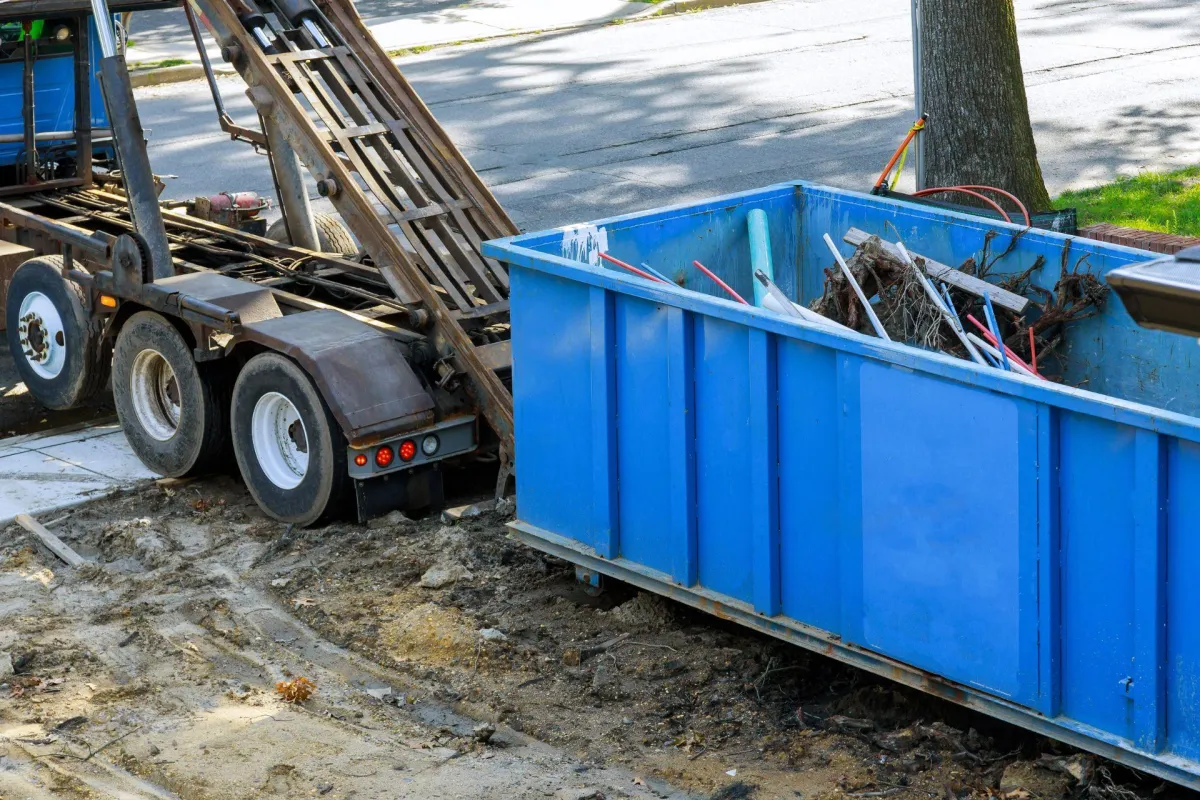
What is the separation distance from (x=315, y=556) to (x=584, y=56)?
14.6 m

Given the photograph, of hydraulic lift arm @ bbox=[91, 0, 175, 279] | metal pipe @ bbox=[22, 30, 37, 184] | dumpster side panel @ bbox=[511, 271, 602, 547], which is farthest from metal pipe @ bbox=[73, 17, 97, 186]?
dumpster side panel @ bbox=[511, 271, 602, 547]

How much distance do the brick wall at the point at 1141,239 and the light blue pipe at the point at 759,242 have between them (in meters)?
1.58

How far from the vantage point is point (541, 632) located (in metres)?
6.20

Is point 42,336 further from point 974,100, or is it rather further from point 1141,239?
point 1141,239

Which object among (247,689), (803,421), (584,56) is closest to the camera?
(803,421)

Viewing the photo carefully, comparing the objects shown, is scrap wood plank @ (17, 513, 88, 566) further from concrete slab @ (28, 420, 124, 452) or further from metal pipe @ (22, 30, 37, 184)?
metal pipe @ (22, 30, 37, 184)

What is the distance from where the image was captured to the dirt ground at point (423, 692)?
502 centimetres

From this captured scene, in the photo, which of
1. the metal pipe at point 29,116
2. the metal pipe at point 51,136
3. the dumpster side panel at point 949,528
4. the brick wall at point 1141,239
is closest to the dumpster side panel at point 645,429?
the dumpster side panel at point 949,528

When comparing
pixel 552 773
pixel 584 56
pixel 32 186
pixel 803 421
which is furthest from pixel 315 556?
pixel 584 56

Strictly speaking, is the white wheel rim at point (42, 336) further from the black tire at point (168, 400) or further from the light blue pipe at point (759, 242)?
the light blue pipe at point (759, 242)

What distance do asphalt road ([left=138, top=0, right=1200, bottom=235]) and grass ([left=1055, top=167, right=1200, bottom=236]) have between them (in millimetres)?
714

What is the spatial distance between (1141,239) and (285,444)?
Answer: 14.6 feet

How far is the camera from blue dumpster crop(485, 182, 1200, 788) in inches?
175

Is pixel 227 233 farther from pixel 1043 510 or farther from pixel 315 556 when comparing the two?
pixel 1043 510
